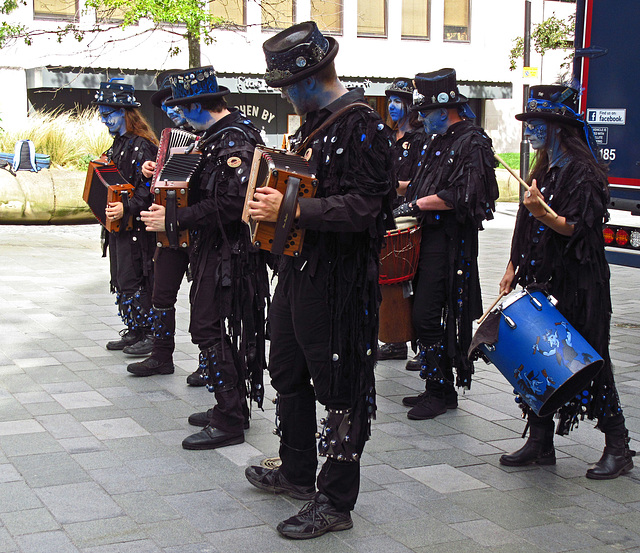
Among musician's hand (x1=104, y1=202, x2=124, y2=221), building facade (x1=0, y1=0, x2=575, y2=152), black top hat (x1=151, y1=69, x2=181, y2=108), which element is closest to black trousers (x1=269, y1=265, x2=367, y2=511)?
black top hat (x1=151, y1=69, x2=181, y2=108)

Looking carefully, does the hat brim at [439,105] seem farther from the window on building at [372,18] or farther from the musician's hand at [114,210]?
the window on building at [372,18]

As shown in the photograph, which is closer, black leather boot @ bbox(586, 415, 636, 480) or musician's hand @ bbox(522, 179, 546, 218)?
musician's hand @ bbox(522, 179, 546, 218)

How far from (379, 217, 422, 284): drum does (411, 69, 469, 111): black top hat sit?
2.38ft

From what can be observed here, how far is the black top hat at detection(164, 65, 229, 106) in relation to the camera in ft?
16.5

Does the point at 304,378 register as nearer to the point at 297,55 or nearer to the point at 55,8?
the point at 297,55

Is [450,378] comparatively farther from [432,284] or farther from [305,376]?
[305,376]

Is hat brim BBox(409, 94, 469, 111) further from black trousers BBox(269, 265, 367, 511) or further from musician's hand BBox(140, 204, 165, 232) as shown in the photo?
black trousers BBox(269, 265, 367, 511)

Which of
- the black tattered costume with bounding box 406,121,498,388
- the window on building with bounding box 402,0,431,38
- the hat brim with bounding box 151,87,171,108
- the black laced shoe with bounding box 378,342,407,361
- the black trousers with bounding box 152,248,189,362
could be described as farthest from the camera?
the window on building with bounding box 402,0,431,38

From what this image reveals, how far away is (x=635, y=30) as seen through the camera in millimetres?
7609

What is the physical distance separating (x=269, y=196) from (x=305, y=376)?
0.91 m

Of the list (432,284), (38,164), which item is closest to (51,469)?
(432,284)

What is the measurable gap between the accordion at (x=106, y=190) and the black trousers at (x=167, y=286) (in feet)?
2.62

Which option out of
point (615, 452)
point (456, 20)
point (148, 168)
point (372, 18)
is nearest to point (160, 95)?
point (148, 168)

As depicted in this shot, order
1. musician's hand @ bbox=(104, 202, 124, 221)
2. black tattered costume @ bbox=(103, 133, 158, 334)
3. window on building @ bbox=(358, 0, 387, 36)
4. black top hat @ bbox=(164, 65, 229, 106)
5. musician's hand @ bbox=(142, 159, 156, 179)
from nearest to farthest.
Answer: black top hat @ bbox=(164, 65, 229, 106) → musician's hand @ bbox=(142, 159, 156, 179) → musician's hand @ bbox=(104, 202, 124, 221) → black tattered costume @ bbox=(103, 133, 158, 334) → window on building @ bbox=(358, 0, 387, 36)
